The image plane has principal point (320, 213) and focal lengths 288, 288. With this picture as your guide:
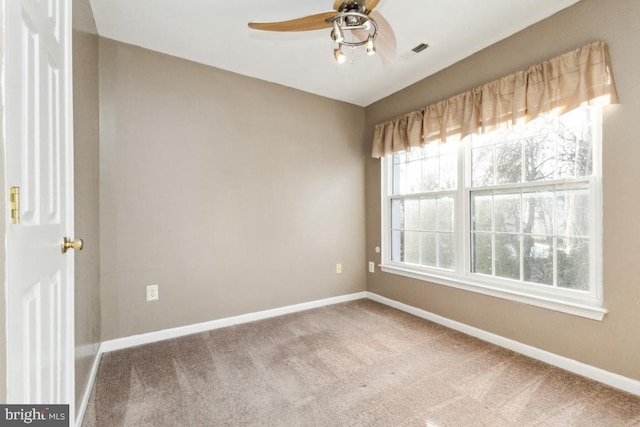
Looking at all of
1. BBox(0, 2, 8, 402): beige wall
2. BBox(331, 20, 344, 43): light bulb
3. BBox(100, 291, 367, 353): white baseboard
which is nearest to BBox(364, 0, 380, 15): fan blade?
BBox(331, 20, 344, 43): light bulb

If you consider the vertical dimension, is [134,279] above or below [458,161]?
below

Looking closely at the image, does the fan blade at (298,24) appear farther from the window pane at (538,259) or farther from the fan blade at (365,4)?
the window pane at (538,259)

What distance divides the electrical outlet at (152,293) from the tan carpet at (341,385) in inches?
14.6

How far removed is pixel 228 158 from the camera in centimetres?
277

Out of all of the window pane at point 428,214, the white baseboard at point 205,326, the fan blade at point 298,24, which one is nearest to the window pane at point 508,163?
the window pane at point 428,214

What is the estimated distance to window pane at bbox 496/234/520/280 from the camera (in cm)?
230

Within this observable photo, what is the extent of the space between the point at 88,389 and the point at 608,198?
3.39m

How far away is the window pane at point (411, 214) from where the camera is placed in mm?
3152

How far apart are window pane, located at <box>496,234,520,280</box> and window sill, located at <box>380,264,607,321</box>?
5.6 inches

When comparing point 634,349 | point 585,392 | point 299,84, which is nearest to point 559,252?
point 634,349

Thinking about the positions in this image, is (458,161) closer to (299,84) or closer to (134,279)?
(299,84)

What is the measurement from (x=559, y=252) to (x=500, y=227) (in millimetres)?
432

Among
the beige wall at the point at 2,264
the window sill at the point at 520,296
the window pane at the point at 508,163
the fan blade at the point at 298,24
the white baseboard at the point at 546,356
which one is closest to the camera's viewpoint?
the beige wall at the point at 2,264

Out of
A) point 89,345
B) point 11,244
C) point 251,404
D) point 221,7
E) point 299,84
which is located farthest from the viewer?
point 299,84
